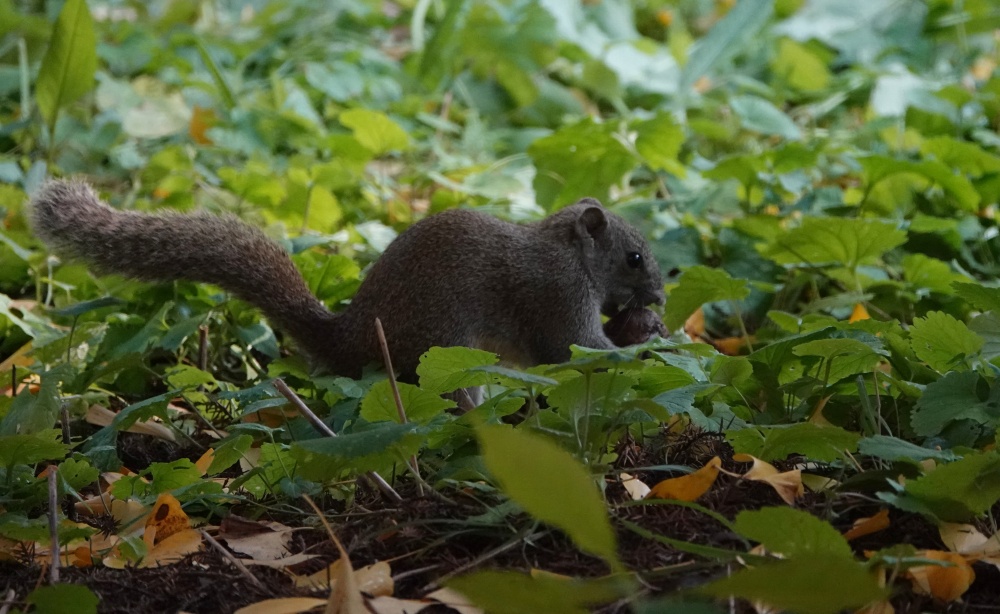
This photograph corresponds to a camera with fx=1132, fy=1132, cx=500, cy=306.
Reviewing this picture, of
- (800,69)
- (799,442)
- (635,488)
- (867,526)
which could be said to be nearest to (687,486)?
(635,488)

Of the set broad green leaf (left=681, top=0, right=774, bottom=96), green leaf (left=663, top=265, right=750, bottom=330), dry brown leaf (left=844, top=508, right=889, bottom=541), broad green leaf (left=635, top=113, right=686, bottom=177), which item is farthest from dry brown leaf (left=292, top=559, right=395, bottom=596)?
broad green leaf (left=681, top=0, right=774, bottom=96)

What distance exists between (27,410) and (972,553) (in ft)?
6.84

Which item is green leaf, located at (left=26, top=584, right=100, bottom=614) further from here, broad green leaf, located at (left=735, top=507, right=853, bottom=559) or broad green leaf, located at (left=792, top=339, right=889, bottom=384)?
broad green leaf, located at (left=792, top=339, right=889, bottom=384)

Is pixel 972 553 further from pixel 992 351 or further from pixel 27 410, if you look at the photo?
pixel 27 410

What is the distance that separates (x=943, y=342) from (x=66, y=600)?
1.79 meters

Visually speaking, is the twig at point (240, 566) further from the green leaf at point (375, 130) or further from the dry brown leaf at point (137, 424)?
the green leaf at point (375, 130)

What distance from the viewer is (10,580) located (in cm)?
210

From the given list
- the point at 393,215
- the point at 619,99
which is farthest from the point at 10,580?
the point at 619,99

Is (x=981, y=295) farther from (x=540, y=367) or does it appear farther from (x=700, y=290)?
(x=540, y=367)

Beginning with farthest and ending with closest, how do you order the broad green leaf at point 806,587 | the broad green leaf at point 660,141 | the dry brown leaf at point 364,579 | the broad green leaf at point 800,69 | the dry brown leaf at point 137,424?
the broad green leaf at point 800,69, the broad green leaf at point 660,141, the dry brown leaf at point 137,424, the dry brown leaf at point 364,579, the broad green leaf at point 806,587

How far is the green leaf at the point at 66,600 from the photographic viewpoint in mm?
1743

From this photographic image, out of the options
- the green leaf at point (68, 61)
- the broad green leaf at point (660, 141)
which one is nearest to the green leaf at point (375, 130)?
the broad green leaf at point (660, 141)

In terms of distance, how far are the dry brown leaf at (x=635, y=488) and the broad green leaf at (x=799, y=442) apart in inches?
8.4

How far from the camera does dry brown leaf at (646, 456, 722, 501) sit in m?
2.16
